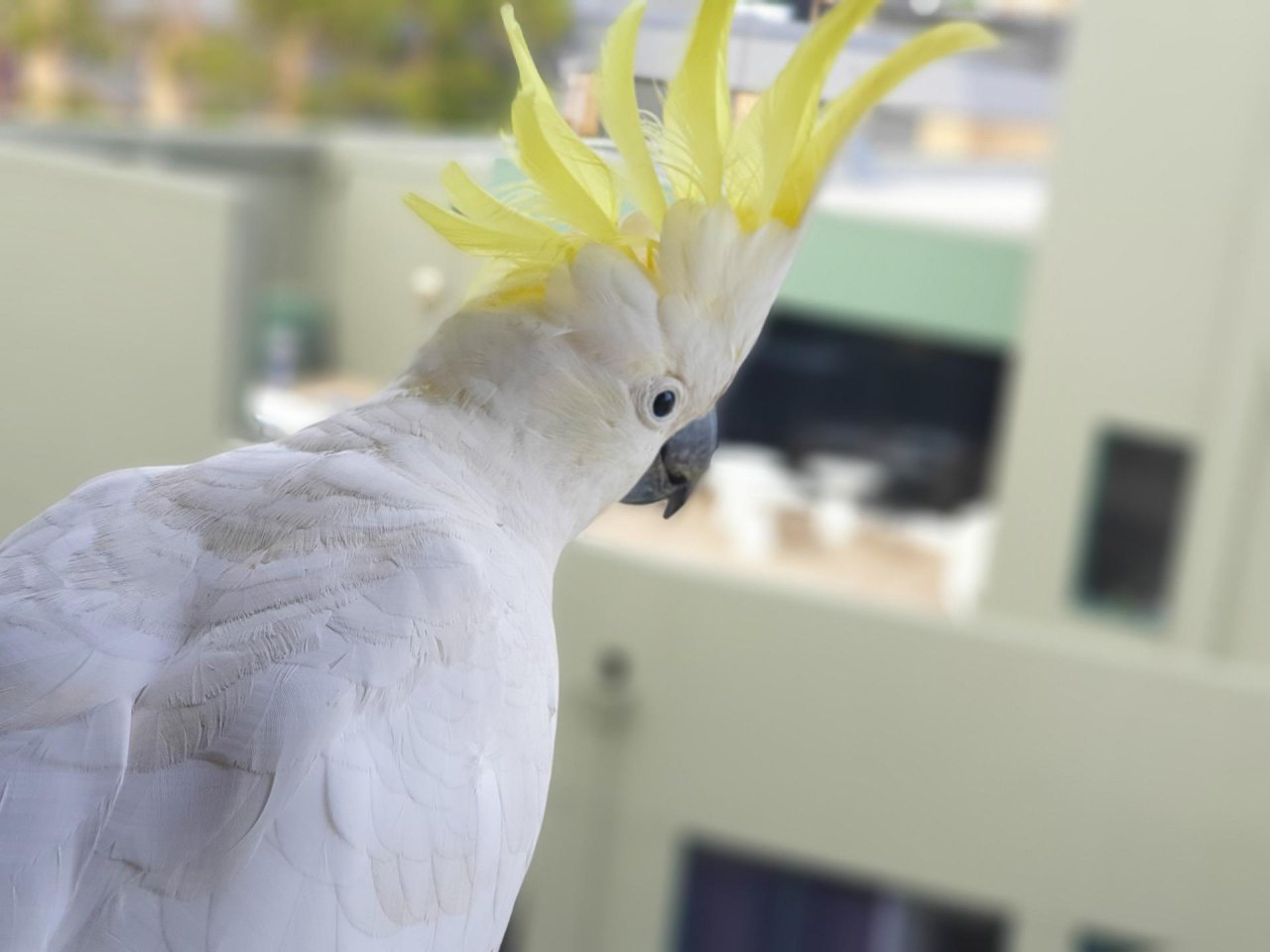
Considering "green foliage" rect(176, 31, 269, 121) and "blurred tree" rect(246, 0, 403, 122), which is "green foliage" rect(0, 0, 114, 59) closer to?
"green foliage" rect(176, 31, 269, 121)

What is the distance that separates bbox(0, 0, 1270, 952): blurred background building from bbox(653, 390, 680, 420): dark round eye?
0.19 meters

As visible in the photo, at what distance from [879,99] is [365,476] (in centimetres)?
39

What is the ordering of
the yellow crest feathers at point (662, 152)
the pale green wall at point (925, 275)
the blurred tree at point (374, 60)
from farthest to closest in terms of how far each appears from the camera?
the pale green wall at point (925, 275), the blurred tree at point (374, 60), the yellow crest feathers at point (662, 152)

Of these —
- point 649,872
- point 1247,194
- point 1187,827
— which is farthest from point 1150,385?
point 649,872

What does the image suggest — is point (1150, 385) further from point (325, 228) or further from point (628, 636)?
point (325, 228)

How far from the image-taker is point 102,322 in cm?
128

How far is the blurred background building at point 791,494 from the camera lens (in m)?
Answer: 1.39

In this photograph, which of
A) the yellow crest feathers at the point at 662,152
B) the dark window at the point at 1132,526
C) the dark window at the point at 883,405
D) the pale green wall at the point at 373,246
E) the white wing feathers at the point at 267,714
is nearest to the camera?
the white wing feathers at the point at 267,714

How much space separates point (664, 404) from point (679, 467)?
0.09 metres

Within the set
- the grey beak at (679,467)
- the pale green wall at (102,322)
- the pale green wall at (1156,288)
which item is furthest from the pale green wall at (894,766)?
the grey beak at (679,467)

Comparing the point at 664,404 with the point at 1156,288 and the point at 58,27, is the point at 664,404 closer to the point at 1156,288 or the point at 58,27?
the point at 1156,288

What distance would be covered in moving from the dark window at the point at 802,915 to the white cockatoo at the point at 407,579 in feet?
8.95

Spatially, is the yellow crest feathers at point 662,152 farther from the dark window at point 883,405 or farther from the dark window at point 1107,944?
the dark window at point 883,405

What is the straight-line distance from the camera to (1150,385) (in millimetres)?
5039
